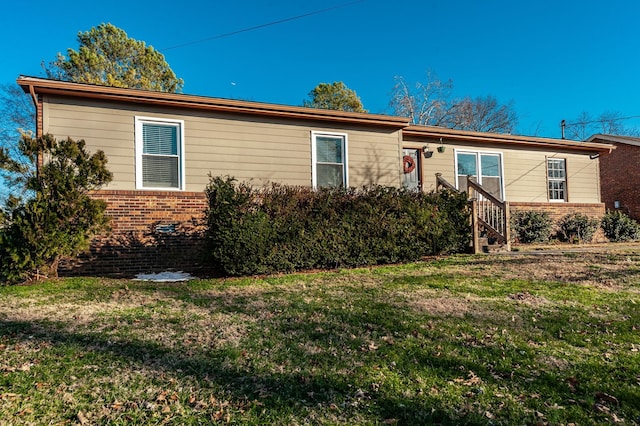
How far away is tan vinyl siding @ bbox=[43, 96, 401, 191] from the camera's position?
761 centimetres

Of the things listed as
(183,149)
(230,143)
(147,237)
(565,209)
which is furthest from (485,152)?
(147,237)

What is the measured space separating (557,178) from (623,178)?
645 cm

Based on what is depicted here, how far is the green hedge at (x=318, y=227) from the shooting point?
6.41 meters

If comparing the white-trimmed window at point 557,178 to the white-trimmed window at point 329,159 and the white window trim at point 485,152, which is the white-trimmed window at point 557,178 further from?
the white-trimmed window at point 329,159

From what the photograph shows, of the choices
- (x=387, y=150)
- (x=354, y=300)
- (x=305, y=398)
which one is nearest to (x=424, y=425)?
(x=305, y=398)

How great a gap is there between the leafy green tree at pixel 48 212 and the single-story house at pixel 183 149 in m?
1.46

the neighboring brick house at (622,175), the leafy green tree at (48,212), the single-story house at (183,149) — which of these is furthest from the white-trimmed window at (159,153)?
the neighboring brick house at (622,175)

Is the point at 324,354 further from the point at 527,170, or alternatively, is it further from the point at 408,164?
the point at 527,170

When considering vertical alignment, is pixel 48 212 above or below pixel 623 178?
below

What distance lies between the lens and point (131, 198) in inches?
300

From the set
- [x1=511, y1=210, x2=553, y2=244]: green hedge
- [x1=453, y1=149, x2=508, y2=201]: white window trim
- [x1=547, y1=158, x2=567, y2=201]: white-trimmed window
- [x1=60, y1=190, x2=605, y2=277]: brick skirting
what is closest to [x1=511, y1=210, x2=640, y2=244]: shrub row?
[x1=511, y1=210, x2=553, y2=244]: green hedge

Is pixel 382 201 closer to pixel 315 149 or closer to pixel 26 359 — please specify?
pixel 315 149

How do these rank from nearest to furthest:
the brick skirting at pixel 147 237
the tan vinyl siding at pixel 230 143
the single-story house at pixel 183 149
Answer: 1. the brick skirting at pixel 147 237
2. the single-story house at pixel 183 149
3. the tan vinyl siding at pixel 230 143

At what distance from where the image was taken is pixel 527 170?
1288 centimetres
